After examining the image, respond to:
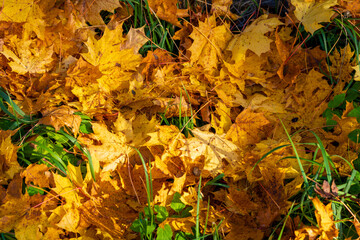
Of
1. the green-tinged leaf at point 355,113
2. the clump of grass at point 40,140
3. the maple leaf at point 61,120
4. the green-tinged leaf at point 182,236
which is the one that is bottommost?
the green-tinged leaf at point 182,236

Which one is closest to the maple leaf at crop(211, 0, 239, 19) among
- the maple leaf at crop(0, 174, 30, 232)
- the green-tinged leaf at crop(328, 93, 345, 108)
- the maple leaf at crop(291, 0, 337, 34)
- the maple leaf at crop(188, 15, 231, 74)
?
the maple leaf at crop(188, 15, 231, 74)

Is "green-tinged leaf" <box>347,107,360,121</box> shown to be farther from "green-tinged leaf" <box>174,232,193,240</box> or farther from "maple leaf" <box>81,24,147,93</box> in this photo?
"maple leaf" <box>81,24,147,93</box>

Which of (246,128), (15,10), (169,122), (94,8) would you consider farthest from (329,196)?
(15,10)

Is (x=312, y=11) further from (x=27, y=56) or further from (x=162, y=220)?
(x=27, y=56)

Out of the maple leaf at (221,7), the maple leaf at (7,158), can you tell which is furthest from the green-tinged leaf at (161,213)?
the maple leaf at (221,7)

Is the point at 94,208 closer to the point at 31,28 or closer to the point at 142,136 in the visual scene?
the point at 142,136

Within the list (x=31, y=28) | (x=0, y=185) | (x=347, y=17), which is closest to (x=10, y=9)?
(x=31, y=28)

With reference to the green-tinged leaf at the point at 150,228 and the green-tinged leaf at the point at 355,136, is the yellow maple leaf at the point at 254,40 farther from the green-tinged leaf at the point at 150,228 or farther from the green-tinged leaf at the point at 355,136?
the green-tinged leaf at the point at 150,228
